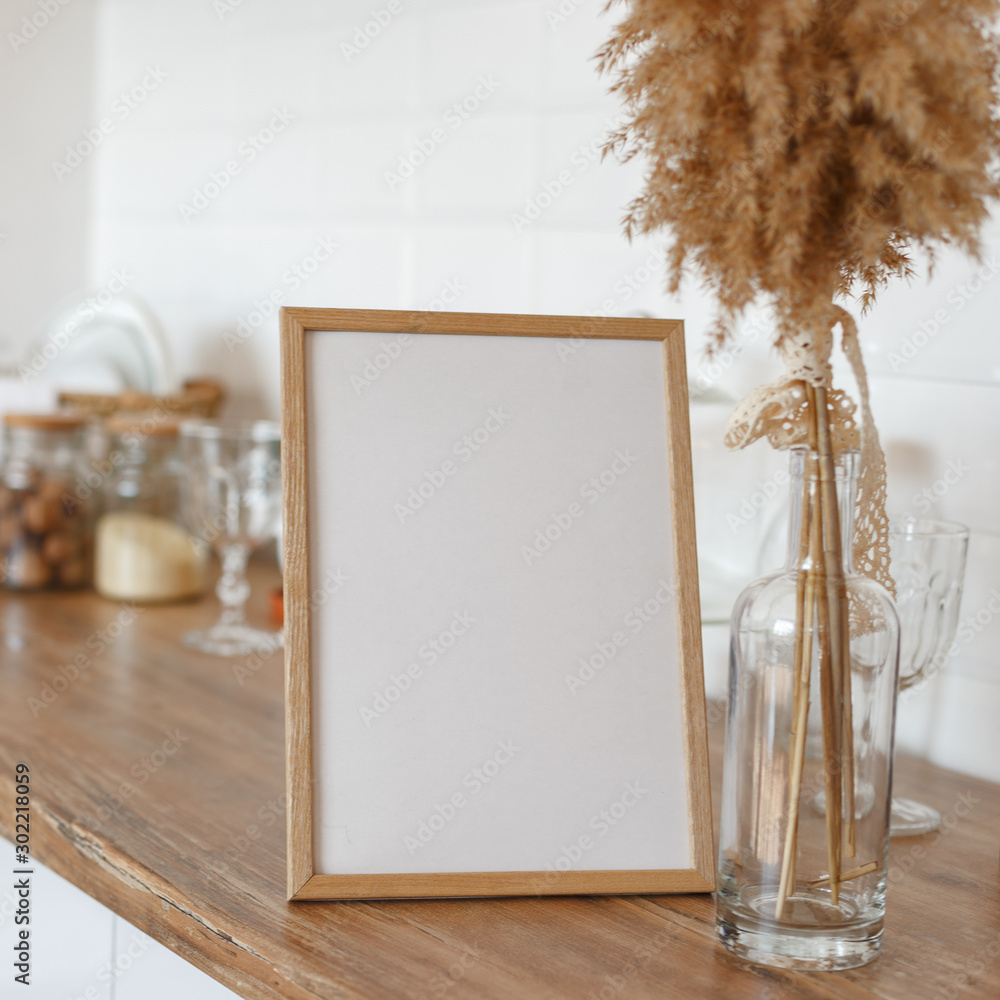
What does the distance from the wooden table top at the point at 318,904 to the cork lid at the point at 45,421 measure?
45 centimetres

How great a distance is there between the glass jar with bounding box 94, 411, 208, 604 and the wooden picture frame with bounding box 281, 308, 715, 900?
2.34 feet

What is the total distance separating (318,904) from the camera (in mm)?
623

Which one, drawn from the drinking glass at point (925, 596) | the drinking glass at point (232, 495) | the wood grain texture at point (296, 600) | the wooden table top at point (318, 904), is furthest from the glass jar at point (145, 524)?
the drinking glass at point (925, 596)

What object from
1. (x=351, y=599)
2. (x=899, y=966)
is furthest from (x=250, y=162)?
(x=899, y=966)

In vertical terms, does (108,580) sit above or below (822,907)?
above

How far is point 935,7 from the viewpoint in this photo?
1.63 ft

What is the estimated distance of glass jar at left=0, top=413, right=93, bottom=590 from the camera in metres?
1.35

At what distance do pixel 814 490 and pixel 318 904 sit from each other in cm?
34

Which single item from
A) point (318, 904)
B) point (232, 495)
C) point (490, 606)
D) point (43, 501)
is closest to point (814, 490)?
point (490, 606)

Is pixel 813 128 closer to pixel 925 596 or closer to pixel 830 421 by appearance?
pixel 830 421

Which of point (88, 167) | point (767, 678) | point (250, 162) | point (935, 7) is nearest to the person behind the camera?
point (935, 7)

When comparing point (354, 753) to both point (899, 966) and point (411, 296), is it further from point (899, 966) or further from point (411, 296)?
point (411, 296)

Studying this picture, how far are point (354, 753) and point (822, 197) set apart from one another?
0.37 metres

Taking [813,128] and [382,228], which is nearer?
[813,128]
